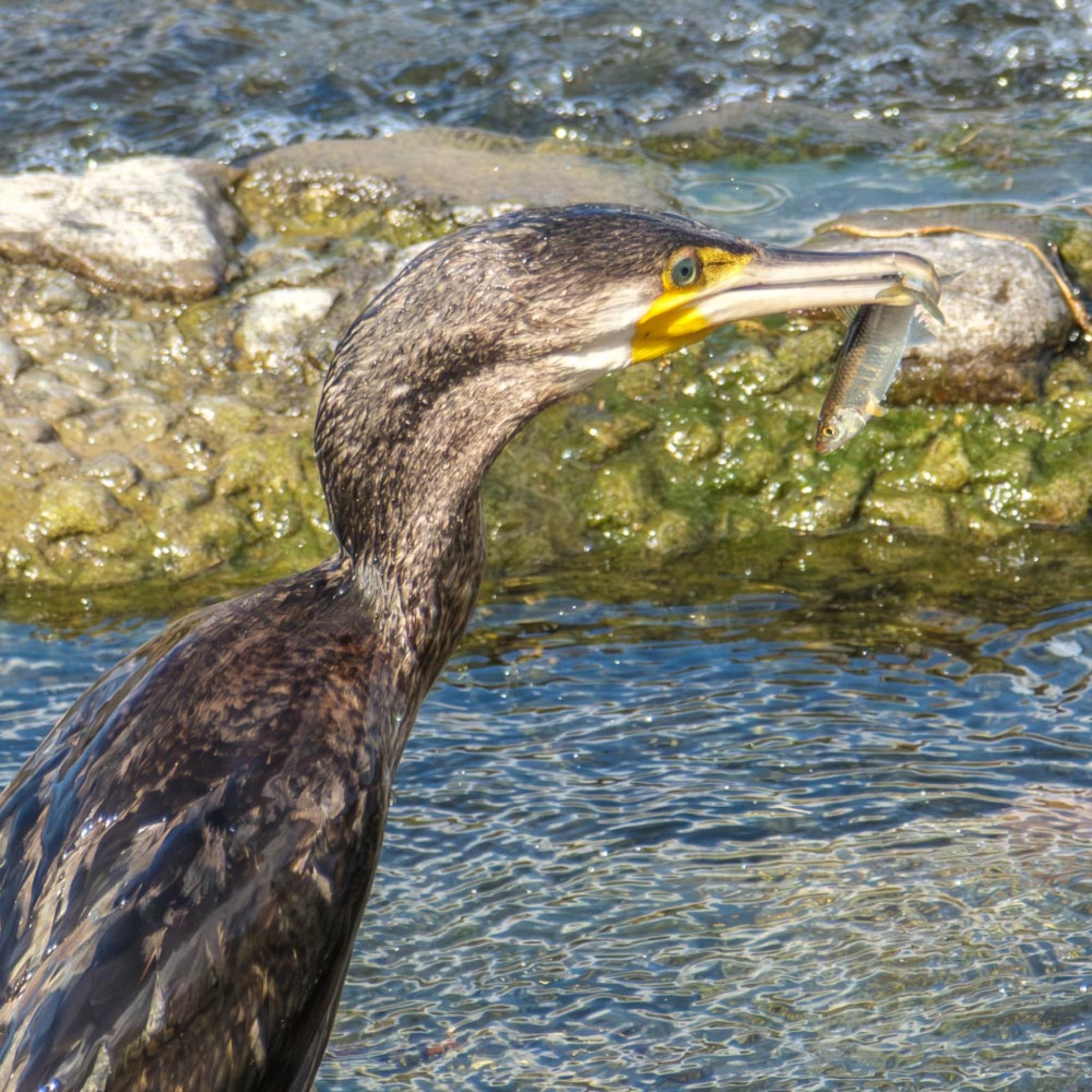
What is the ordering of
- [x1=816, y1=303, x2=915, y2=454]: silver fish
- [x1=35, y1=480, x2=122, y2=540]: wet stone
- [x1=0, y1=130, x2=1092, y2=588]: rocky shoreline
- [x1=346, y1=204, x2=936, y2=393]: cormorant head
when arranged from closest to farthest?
1. [x1=346, y1=204, x2=936, y2=393]: cormorant head
2. [x1=816, y1=303, x2=915, y2=454]: silver fish
3. [x1=35, y1=480, x2=122, y2=540]: wet stone
4. [x1=0, y1=130, x2=1092, y2=588]: rocky shoreline

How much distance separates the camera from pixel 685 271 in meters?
3.46

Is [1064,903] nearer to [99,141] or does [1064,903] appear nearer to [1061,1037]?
[1061,1037]

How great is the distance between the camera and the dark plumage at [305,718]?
112 inches

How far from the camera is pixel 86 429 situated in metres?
5.73

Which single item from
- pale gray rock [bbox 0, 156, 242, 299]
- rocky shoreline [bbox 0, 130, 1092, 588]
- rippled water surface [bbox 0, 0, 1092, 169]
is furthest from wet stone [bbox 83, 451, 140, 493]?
rippled water surface [bbox 0, 0, 1092, 169]

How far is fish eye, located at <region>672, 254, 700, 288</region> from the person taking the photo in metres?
3.45

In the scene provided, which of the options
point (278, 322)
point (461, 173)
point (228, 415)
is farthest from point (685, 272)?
point (461, 173)

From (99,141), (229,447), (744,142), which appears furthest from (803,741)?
(99,141)

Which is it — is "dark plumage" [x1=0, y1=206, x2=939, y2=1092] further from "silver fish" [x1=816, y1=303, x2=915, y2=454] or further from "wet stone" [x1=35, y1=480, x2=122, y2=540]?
"wet stone" [x1=35, y1=480, x2=122, y2=540]

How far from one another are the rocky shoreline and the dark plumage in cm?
205

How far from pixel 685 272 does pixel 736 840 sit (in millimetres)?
1639

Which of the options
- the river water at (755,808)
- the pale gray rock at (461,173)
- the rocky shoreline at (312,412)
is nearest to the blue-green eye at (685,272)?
the river water at (755,808)

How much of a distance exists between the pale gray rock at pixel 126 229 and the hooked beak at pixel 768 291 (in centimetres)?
295

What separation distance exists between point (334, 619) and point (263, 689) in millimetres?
319
